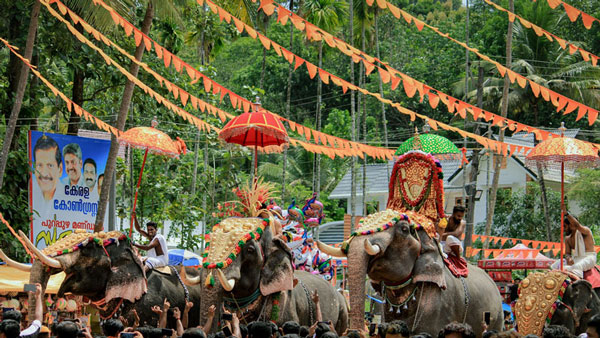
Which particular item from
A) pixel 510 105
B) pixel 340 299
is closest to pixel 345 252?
pixel 340 299

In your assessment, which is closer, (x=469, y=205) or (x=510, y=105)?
(x=469, y=205)

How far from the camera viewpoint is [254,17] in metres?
25.0

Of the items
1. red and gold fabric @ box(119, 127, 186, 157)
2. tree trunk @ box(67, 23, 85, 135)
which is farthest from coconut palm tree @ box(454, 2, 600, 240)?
red and gold fabric @ box(119, 127, 186, 157)

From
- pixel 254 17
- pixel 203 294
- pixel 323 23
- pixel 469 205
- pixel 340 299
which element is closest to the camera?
pixel 203 294

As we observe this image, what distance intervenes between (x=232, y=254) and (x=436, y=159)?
3.34 metres

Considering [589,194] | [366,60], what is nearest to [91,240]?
[366,60]

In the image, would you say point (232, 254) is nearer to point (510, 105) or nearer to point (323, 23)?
point (323, 23)

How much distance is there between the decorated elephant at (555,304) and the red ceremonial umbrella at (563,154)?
0.52 metres

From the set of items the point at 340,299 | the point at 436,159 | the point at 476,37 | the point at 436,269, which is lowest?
the point at 340,299

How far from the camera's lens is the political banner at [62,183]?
1795 centimetres

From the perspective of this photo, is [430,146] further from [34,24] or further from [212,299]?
[34,24]

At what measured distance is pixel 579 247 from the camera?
1093 centimetres

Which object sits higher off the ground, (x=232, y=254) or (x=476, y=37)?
(x=476, y=37)

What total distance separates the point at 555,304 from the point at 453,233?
1.63m
